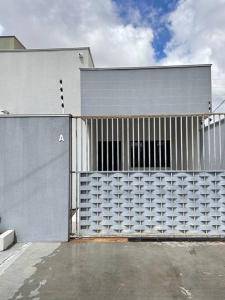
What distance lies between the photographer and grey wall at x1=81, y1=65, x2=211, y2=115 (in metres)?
10.4

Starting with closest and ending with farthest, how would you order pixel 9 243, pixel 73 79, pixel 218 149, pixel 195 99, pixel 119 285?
pixel 119 285
pixel 9 243
pixel 218 149
pixel 195 99
pixel 73 79

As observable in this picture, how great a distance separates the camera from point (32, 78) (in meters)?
11.7

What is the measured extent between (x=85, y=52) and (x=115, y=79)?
208 cm

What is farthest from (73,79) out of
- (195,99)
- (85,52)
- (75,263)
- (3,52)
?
(75,263)

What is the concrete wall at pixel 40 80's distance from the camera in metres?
11.6

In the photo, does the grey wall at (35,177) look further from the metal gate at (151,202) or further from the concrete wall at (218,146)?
the concrete wall at (218,146)

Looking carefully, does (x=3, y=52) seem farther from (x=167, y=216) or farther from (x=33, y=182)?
(x=167, y=216)

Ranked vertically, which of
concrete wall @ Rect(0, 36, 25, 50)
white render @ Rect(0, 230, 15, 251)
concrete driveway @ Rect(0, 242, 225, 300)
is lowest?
concrete driveway @ Rect(0, 242, 225, 300)

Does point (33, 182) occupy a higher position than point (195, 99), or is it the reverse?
point (195, 99)

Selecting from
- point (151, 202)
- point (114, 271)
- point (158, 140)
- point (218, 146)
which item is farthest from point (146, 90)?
point (114, 271)

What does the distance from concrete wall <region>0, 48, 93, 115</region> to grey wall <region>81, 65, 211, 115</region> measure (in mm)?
998

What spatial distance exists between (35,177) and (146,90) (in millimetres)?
5849

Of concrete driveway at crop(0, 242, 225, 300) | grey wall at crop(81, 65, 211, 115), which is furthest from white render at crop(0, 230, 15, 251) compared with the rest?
grey wall at crop(81, 65, 211, 115)

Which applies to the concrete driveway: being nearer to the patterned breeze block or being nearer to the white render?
the white render
